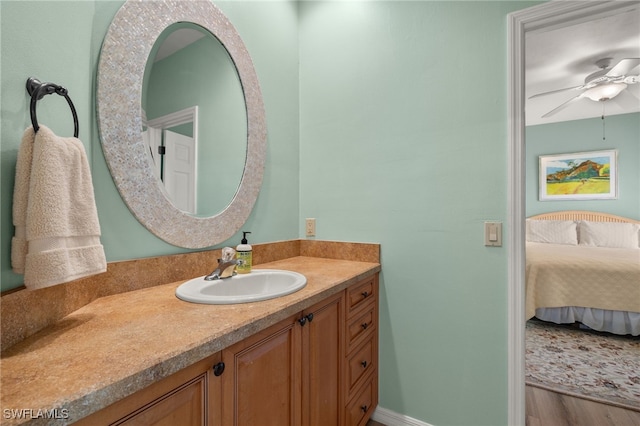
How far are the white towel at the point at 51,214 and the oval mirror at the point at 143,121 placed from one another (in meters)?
0.32

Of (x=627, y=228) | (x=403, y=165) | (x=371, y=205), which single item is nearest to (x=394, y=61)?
(x=403, y=165)

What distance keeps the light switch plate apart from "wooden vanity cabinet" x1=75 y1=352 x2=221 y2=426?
1.28m

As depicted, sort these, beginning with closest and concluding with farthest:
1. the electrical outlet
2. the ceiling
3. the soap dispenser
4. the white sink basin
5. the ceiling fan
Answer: the white sink basin → the soap dispenser → the electrical outlet → the ceiling → the ceiling fan

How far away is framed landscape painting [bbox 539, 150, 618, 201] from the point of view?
4.45 meters

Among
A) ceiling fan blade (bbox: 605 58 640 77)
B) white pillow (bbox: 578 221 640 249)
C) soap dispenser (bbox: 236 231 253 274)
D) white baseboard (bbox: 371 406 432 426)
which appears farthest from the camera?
white pillow (bbox: 578 221 640 249)

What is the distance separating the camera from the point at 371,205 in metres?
1.73

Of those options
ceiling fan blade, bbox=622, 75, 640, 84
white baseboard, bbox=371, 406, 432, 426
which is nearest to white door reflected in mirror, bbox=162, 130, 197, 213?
white baseboard, bbox=371, 406, 432, 426

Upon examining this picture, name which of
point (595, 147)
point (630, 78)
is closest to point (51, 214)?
point (630, 78)

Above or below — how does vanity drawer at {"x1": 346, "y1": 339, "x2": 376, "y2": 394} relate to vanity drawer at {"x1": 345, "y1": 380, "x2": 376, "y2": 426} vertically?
above

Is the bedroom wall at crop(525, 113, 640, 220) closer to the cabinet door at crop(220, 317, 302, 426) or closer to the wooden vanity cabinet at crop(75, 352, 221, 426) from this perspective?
the cabinet door at crop(220, 317, 302, 426)

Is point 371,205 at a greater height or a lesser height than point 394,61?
lesser

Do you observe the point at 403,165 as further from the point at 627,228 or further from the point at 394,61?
the point at 627,228

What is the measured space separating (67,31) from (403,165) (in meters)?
1.45

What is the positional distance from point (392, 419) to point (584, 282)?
2513 mm
